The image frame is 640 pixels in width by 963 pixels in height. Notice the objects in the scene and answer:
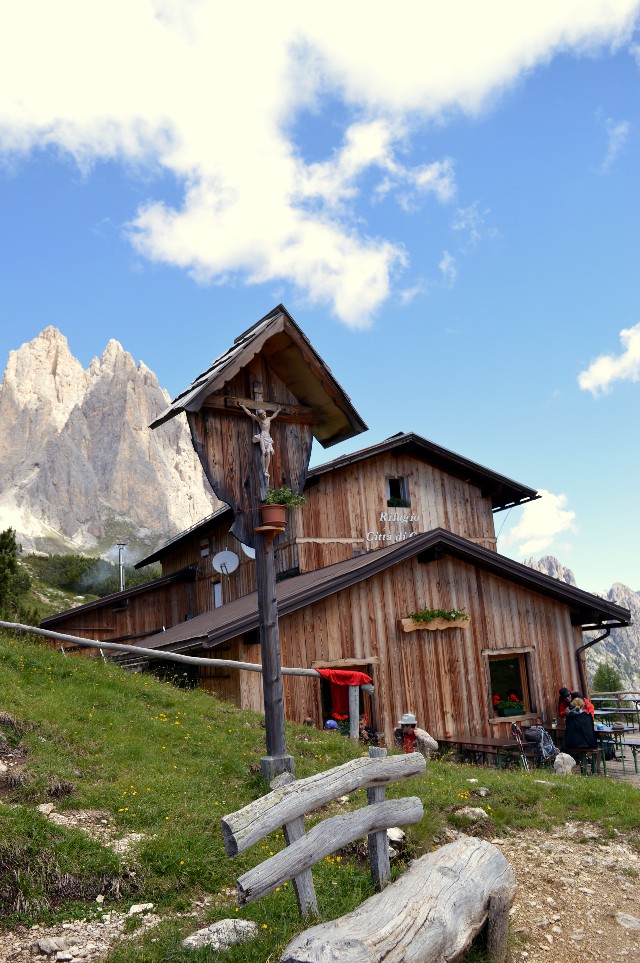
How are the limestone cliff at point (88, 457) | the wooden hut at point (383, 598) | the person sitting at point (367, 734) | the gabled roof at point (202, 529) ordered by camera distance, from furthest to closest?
the limestone cliff at point (88, 457) → the gabled roof at point (202, 529) → the person sitting at point (367, 734) → the wooden hut at point (383, 598)

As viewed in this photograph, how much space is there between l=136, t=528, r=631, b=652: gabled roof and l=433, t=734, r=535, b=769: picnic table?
370cm

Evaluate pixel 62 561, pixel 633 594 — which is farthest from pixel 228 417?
pixel 633 594

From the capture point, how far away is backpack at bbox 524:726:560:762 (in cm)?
1323

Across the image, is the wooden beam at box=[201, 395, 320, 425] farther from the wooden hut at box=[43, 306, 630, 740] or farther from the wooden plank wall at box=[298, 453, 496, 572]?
the wooden plank wall at box=[298, 453, 496, 572]

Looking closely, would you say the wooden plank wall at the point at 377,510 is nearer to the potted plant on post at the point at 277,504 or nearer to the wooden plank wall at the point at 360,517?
the wooden plank wall at the point at 360,517

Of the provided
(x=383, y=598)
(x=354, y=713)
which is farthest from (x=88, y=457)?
(x=354, y=713)

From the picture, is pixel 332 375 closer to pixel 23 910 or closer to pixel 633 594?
pixel 23 910

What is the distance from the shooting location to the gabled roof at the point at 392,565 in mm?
13617

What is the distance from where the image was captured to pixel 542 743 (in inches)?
524

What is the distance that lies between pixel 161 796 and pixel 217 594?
16375mm

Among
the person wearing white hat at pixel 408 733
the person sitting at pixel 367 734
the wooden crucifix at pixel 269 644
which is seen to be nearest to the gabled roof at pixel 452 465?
the person sitting at pixel 367 734

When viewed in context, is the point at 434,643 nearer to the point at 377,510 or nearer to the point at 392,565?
the point at 392,565

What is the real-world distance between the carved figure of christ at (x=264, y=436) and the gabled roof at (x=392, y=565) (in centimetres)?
535

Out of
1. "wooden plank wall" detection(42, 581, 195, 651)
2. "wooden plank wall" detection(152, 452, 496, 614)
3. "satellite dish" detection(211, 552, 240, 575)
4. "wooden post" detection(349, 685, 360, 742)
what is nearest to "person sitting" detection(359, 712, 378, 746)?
"wooden post" detection(349, 685, 360, 742)
